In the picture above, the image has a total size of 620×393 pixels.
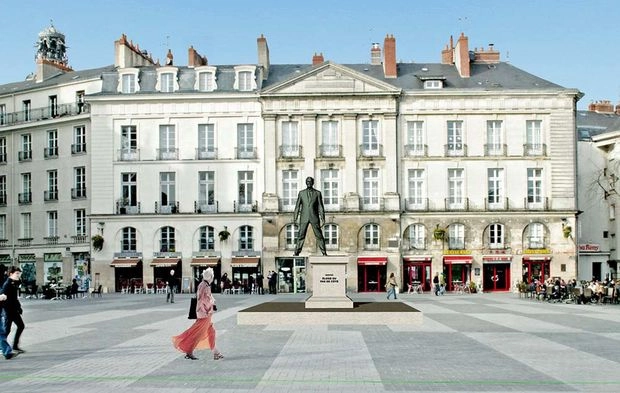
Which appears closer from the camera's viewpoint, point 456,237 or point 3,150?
point 456,237

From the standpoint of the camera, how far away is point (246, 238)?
62125mm

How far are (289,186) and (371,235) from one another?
6.93m

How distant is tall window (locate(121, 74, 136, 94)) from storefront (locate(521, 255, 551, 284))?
31.5 meters

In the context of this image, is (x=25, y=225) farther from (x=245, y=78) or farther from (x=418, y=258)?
(x=418, y=258)

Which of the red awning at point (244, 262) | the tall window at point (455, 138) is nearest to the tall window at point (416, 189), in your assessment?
the tall window at point (455, 138)

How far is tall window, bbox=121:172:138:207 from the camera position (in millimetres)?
62719

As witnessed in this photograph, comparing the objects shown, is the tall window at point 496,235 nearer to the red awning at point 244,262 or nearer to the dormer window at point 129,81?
the red awning at point 244,262

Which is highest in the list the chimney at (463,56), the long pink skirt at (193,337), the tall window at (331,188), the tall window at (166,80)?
the chimney at (463,56)

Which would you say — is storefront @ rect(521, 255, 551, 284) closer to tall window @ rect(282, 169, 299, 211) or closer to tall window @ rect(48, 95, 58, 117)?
tall window @ rect(282, 169, 299, 211)

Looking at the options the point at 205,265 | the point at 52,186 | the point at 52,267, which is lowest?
the point at 52,267

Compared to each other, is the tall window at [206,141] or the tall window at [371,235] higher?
the tall window at [206,141]

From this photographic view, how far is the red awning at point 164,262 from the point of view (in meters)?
61.2

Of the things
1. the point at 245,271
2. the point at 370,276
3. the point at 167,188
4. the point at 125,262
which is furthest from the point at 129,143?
the point at 370,276

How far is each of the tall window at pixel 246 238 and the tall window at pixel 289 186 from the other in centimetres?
329
